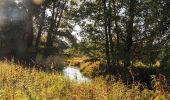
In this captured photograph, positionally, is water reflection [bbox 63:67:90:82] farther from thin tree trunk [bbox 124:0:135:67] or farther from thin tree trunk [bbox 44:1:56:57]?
thin tree trunk [bbox 44:1:56:57]

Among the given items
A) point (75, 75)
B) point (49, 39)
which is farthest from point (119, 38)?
point (75, 75)

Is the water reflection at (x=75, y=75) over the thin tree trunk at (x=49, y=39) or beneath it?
beneath

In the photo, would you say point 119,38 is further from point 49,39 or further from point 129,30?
point 49,39

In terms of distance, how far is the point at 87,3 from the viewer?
29312 mm

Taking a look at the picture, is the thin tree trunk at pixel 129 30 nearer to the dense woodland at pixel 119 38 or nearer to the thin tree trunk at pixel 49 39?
the dense woodland at pixel 119 38

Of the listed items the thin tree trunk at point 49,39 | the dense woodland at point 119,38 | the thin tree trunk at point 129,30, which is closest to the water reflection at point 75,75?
the dense woodland at point 119,38

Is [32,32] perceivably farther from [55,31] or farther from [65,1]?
[65,1]

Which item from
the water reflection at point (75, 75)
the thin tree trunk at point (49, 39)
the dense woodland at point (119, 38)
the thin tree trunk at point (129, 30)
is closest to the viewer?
the water reflection at point (75, 75)

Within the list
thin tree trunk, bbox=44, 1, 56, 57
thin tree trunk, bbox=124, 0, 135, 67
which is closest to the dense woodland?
thin tree trunk, bbox=124, 0, 135, 67

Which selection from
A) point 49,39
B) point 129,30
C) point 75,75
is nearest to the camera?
point 75,75

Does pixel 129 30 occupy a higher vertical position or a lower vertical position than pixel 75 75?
higher

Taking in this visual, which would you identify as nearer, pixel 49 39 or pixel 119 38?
pixel 119 38

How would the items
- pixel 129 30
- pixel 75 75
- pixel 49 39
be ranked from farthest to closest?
pixel 49 39 < pixel 129 30 < pixel 75 75

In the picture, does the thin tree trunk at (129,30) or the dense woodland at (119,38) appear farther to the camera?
the thin tree trunk at (129,30)
